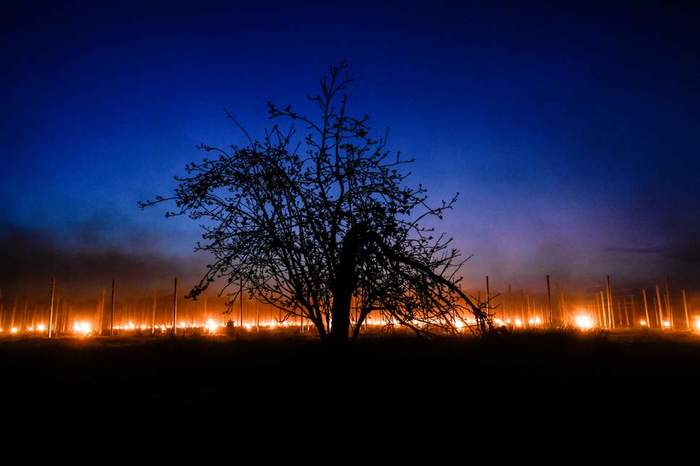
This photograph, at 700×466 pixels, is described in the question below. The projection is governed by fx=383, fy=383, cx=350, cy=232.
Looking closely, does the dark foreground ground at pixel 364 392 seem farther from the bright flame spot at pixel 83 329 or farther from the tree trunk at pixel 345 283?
the bright flame spot at pixel 83 329

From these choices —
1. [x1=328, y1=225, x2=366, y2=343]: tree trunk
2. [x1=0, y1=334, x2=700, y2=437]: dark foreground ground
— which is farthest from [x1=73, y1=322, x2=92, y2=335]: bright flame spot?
[x1=328, y1=225, x2=366, y2=343]: tree trunk

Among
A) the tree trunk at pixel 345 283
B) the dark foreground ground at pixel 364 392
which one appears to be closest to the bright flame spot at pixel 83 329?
the dark foreground ground at pixel 364 392

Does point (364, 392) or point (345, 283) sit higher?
point (345, 283)

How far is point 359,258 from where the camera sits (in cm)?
609

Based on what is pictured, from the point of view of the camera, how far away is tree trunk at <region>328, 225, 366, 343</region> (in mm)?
6219

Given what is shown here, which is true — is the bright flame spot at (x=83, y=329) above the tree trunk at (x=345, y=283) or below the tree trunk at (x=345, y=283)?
below

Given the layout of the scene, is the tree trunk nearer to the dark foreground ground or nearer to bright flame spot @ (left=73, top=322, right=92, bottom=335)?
the dark foreground ground

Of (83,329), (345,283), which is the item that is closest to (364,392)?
(345,283)

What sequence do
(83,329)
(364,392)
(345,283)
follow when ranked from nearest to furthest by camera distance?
1. (364,392)
2. (345,283)
3. (83,329)

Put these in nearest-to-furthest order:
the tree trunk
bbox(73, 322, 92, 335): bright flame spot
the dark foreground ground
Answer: the dark foreground ground < the tree trunk < bbox(73, 322, 92, 335): bright flame spot

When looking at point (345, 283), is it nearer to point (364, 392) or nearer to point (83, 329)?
point (364, 392)

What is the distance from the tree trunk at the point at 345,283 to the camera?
245 inches

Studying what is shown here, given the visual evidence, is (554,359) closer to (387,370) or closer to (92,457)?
(387,370)

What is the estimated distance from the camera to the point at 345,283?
635 cm
